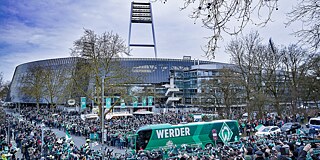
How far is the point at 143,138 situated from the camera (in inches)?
760

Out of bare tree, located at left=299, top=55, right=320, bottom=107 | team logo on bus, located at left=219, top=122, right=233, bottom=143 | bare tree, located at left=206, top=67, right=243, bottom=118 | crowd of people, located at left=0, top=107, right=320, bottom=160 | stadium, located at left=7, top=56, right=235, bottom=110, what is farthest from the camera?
stadium, located at left=7, top=56, right=235, bottom=110

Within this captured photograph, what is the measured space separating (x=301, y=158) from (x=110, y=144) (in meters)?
20.1

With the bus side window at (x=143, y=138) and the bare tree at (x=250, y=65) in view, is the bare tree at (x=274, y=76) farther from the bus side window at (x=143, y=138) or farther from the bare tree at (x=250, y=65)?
the bus side window at (x=143, y=138)

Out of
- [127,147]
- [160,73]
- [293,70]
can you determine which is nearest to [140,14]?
[160,73]

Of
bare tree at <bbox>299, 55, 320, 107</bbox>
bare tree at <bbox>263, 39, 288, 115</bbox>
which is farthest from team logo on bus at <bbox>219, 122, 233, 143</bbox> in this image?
bare tree at <bbox>299, 55, 320, 107</bbox>

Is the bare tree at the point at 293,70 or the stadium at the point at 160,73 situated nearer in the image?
the bare tree at the point at 293,70

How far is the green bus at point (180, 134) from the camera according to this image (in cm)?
1917

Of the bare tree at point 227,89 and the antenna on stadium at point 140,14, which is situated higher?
the antenna on stadium at point 140,14

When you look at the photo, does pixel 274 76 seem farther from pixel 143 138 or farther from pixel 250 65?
pixel 143 138

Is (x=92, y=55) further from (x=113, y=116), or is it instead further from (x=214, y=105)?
(x=113, y=116)

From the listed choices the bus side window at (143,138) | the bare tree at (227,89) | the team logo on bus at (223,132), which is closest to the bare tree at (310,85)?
the bare tree at (227,89)

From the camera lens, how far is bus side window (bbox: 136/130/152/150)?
19.2 meters

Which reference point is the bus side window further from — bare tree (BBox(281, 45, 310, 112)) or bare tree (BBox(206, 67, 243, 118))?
bare tree (BBox(281, 45, 310, 112))

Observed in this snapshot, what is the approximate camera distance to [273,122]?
2764cm
